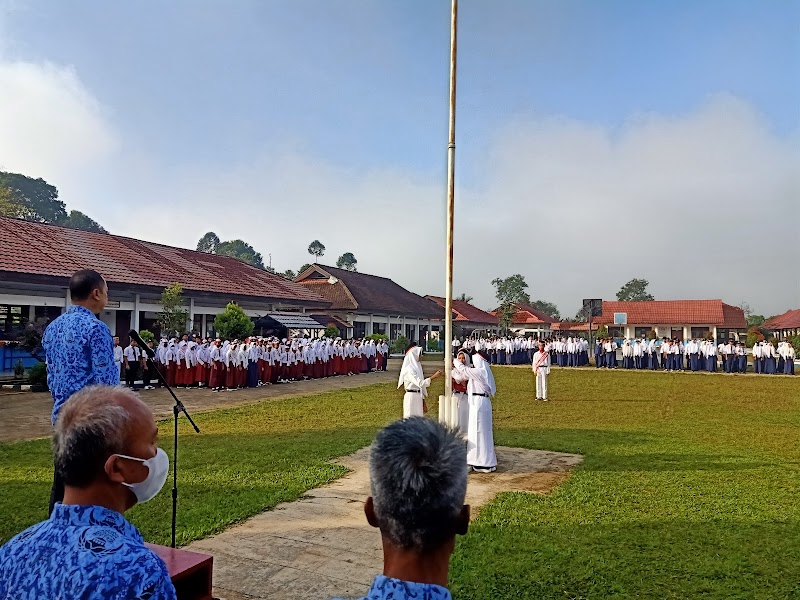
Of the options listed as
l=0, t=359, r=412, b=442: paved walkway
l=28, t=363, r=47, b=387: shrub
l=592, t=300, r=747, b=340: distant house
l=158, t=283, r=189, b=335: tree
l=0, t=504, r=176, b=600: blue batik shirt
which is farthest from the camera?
l=592, t=300, r=747, b=340: distant house

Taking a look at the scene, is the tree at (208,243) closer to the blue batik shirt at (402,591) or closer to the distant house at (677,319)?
the distant house at (677,319)

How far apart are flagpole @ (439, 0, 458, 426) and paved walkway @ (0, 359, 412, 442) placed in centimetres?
384

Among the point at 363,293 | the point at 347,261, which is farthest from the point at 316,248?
the point at 363,293

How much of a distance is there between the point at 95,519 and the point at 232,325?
2041 centimetres

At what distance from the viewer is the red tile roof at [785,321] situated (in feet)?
159

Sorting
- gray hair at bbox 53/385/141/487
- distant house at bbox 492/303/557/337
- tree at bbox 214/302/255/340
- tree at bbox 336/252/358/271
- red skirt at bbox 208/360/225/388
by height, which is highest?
tree at bbox 336/252/358/271

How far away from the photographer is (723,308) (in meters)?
44.1

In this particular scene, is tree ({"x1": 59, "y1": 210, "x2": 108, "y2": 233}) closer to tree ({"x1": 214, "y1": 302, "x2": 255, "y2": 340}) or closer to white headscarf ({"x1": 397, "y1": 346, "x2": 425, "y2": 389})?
tree ({"x1": 214, "y1": 302, "x2": 255, "y2": 340})

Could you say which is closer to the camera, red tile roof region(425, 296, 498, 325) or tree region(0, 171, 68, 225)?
red tile roof region(425, 296, 498, 325)

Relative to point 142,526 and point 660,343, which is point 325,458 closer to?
point 142,526

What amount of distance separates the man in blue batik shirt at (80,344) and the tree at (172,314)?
17.0 metres

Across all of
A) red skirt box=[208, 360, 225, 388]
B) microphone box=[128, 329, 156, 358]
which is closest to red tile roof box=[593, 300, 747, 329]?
red skirt box=[208, 360, 225, 388]

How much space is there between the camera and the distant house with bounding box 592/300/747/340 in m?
42.8

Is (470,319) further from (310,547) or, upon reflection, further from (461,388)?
(310,547)
